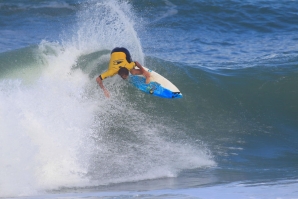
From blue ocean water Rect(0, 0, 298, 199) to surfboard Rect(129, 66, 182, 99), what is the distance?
0.38m

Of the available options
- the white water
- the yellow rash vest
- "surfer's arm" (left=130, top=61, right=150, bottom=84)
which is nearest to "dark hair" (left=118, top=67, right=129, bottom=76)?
the yellow rash vest

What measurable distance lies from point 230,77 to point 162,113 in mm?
2724

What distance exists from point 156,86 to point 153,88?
7cm

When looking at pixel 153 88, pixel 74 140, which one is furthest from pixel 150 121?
pixel 74 140

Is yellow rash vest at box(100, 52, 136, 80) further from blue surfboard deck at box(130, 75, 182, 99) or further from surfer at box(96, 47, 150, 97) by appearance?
blue surfboard deck at box(130, 75, 182, 99)

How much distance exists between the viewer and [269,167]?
7.95m

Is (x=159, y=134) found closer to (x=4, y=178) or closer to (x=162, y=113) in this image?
(x=162, y=113)

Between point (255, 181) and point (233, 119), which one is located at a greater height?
point (233, 119)

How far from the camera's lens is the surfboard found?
32.6 ft

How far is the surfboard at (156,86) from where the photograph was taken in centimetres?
993

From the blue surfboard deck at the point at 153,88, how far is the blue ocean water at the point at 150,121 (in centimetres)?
35

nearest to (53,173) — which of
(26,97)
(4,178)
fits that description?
(4,178)

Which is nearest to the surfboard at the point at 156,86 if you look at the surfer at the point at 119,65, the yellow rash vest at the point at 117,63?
the surfer at the point at 119,65

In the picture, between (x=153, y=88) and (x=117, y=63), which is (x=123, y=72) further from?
(x=153, y=88)
